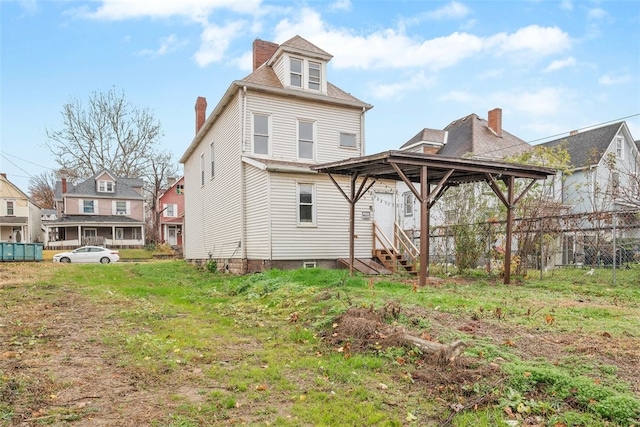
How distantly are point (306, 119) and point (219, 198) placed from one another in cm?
531

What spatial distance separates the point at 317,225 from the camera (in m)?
14.3

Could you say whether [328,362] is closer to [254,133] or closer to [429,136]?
[254,133]

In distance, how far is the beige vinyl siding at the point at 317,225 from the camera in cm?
1344

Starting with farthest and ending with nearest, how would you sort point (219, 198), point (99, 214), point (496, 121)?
point (99, 214), point (496, 121), point (219, 198)

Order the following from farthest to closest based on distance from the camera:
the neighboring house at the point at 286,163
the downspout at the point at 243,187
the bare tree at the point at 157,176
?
the bare tree at the point at 157,176
the downspout at the point at 243,187
the neighboring house at the point at 286,163

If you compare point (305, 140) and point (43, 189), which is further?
point (43, 189)

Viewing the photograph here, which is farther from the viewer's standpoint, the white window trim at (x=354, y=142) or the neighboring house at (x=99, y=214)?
the neighboring house at (x=99, y=214)

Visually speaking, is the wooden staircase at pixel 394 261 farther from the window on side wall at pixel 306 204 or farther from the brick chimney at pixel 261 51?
the brick chimney at pixel 261 51

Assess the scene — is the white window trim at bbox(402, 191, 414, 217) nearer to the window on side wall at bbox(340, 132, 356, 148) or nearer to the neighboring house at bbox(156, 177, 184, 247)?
the window on side wall at bbox(340, 132, 356, 148)

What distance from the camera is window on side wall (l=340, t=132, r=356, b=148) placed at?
16181 mm

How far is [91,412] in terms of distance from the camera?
3.36 m

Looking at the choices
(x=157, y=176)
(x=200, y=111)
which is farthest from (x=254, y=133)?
(x=157, y=176)

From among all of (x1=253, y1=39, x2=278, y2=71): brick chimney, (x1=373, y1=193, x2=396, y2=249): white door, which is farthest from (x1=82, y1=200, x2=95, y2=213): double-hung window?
(x1=373, y1=193, x2=396, y2=249): white door

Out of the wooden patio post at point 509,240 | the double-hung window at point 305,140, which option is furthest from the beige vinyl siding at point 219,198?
the wooden patio post at point 509,240
